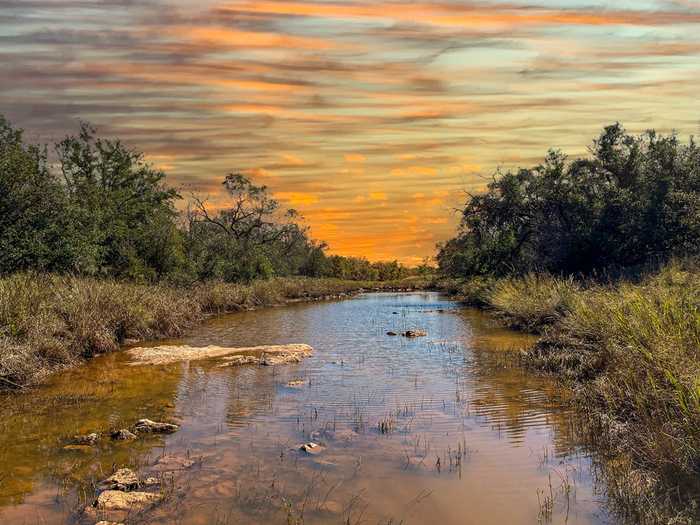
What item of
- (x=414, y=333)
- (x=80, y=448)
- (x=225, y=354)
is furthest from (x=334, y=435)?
(x=414, y=333)

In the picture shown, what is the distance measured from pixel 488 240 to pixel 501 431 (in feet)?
104

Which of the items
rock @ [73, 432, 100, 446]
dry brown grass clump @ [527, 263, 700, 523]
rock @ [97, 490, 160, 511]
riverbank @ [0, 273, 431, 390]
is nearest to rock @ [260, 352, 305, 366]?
riverbank @ [0, 273, 431, 390]

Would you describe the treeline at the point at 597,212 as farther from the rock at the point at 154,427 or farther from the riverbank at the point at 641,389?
the rock at the point at 154,427

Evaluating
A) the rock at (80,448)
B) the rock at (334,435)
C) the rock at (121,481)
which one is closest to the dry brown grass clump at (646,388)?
the rock at (334,435)

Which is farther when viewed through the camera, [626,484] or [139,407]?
[139,407]

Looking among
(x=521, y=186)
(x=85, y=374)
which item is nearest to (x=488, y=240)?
(x=521, y=186)

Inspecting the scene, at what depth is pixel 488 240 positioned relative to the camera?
39406 millimetres

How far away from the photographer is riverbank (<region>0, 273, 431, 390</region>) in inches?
479

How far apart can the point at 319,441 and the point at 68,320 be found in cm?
1010

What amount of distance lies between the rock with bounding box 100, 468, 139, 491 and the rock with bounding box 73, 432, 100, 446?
1817 mm

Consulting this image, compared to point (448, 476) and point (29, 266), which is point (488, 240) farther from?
point (448, 476)

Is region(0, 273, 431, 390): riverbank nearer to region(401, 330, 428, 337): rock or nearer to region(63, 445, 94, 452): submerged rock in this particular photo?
region(63, 445, 94, 452): submerged rock

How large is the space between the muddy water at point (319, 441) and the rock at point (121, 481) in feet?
0.79

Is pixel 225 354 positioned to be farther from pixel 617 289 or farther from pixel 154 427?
pixel 617 289
